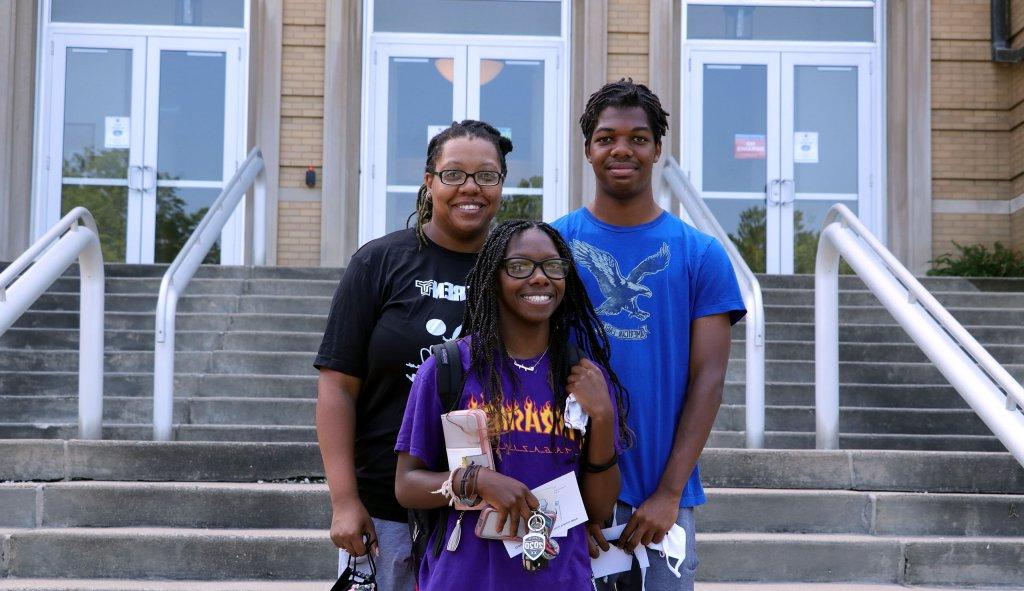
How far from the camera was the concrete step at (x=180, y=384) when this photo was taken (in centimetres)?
641

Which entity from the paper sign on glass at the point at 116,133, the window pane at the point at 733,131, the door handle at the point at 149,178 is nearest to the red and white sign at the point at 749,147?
the window pane at the point at 733,131

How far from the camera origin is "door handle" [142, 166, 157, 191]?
10.5 meters

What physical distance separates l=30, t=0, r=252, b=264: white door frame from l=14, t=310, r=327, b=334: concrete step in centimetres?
295

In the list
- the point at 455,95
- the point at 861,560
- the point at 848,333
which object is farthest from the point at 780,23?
the point at 861,560

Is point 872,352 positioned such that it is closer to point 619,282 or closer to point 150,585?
point 150,585

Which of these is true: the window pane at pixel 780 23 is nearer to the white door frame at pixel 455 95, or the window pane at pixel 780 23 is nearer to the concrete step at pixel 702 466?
the white door frame at pixel 455 95

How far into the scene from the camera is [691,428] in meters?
2.47

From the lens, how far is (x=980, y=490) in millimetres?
5273

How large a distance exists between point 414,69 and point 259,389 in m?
5.11

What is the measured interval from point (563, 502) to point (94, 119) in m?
9.37

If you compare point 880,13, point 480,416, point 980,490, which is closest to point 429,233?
point 480,416

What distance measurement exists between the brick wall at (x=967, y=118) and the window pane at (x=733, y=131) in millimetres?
1553

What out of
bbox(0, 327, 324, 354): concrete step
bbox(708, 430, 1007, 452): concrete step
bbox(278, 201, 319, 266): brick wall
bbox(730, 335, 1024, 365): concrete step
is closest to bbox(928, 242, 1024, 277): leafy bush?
bbox(730, 335, 1024, 365): concrete step

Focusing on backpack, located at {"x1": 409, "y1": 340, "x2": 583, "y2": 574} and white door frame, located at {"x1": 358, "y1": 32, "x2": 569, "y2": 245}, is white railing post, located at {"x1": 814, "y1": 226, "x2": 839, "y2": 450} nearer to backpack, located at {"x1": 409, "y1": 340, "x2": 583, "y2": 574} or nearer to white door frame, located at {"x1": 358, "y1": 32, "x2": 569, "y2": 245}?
backpack, located at {"x1": 409, "y1": 340, "x2": 583, "y2": 574}
